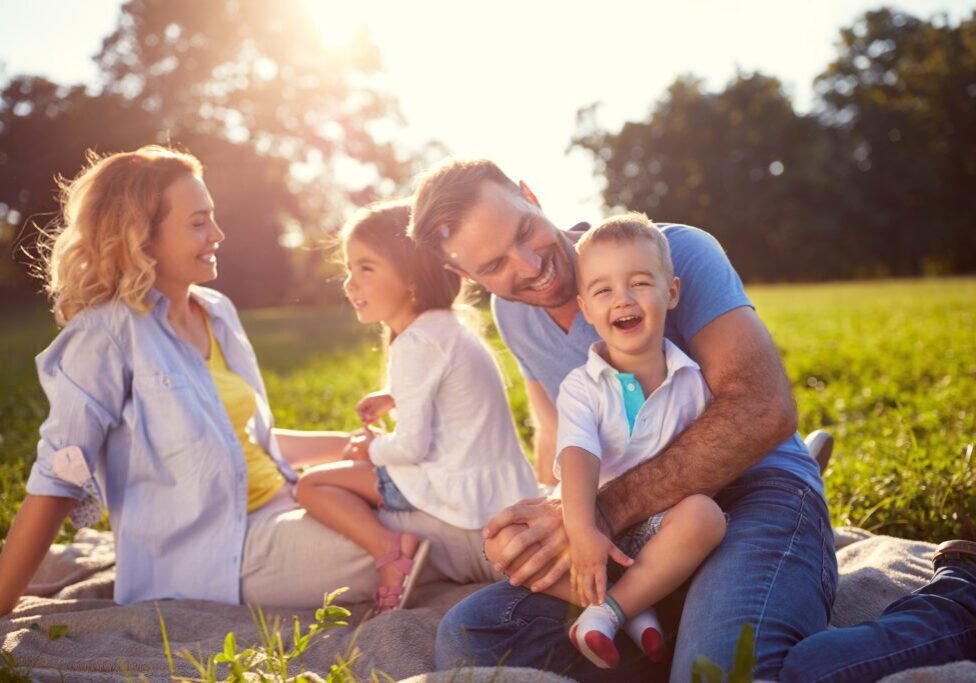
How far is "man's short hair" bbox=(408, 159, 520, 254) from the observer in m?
3.07

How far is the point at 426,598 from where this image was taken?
338 cm

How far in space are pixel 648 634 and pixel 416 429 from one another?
1272 millimetres

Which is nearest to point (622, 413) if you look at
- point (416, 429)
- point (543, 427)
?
point (416, 429)

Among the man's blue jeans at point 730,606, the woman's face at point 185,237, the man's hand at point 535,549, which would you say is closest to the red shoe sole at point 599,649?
the man's blue jeans at point 730,606

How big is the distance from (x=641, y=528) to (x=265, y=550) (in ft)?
5.28

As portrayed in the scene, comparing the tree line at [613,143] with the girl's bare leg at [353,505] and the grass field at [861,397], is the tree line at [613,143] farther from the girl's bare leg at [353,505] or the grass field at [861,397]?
the girl's bare leg at [353,505]

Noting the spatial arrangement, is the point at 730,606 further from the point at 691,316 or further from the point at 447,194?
the point at 447,194

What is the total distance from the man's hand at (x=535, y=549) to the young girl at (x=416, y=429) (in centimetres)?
77

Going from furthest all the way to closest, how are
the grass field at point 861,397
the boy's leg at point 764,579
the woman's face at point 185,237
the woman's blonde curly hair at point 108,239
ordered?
1. the grass field at point 861,397
2. the woman's face at point 185,237
3. the woman's blonde curly hair at point 108,239
4. the boy's leg at point 764,579

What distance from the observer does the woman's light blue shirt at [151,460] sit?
11.2 feet

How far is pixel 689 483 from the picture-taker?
258cm

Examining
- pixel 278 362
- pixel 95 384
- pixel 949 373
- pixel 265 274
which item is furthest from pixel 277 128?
pixel 95 384

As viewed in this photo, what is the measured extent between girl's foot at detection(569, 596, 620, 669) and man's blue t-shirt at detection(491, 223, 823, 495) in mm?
790

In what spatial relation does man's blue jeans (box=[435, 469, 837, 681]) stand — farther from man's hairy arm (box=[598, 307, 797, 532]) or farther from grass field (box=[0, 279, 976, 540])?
grass field (box=[0, 279, 976, 540])
